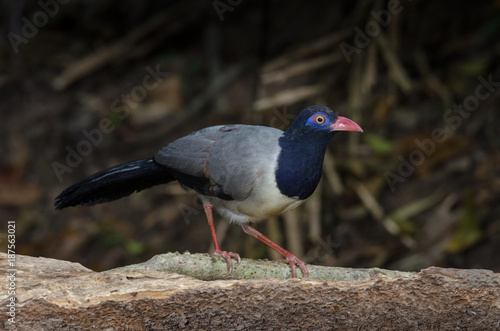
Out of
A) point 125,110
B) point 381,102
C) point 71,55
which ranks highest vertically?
point 71,55

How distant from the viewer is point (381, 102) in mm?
6000

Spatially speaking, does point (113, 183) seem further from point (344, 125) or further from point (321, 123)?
point (344, 125)

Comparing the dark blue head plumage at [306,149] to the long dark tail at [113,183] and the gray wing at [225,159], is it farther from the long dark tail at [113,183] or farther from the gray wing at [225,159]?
the long dark tail at [113,183]

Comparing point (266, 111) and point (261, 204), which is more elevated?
point (266, 111)

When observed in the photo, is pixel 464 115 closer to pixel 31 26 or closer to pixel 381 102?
pixel 381 102

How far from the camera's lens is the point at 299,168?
3.51m

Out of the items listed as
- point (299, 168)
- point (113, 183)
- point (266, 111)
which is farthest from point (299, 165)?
point (266, 111)

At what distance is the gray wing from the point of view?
3553 mm

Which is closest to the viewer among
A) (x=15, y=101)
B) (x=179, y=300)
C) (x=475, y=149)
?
(x=179, y=300)

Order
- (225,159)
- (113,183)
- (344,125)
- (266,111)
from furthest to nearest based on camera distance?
(266,111) < (113,183) < (225,159) < (344,125)

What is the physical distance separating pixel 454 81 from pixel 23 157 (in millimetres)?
3619

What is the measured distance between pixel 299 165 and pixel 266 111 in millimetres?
2260

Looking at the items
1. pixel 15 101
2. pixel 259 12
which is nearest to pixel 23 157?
pixel 15 101

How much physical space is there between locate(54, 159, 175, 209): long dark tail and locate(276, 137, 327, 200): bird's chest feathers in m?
0.69
